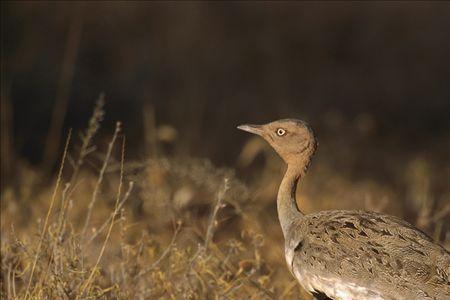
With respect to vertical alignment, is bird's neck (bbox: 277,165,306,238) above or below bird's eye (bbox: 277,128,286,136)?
below

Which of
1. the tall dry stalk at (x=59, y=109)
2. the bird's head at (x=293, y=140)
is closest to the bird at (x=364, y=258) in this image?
the bird's head at (x=293, y=140)

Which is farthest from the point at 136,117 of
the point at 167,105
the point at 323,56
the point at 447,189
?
the point at 323,56

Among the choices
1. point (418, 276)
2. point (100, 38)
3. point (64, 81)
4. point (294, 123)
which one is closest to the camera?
point (418, 276)

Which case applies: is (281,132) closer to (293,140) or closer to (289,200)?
(293,140)

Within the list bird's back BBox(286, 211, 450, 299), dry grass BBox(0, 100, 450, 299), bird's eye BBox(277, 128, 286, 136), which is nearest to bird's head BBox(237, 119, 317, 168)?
bird's eye BBox(277, 128, 286, 136)

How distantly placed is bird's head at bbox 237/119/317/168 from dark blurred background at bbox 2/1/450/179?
2853 millimetres

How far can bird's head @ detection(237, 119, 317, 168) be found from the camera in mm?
4250

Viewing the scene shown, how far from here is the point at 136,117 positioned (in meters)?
8.34

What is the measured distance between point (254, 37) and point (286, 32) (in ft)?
1.51

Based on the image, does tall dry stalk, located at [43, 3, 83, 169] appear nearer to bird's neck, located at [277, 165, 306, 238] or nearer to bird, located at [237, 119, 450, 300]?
bird's neck, located at [277, 165, 306, 238]

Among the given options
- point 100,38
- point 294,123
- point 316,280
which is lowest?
point 100,38

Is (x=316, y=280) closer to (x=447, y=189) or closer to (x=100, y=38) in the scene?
(x=447, y=189)

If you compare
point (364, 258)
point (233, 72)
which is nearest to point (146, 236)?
point (364, 258)

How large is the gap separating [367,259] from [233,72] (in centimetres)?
699
